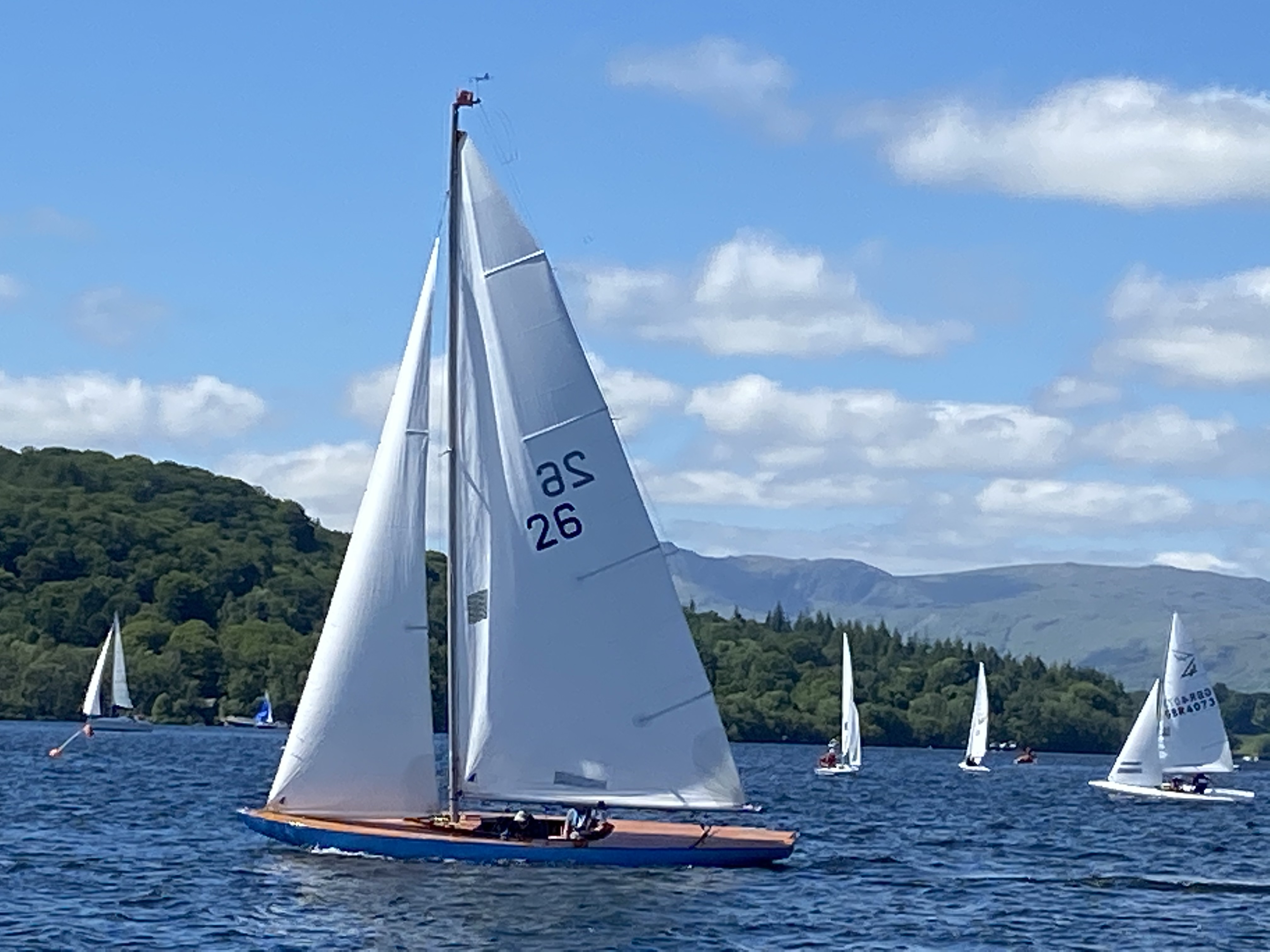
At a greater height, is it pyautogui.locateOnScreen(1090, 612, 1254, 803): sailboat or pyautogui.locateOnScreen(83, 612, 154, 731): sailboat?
pyautogui.locateOnScreen(83, 612, 154, 731): sailboat

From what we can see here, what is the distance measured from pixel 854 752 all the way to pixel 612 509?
278ft

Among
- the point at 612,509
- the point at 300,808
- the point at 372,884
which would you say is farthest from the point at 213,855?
the point at 612,509

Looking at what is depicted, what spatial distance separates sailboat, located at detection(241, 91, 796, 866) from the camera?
141 ft

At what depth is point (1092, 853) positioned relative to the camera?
6003cm

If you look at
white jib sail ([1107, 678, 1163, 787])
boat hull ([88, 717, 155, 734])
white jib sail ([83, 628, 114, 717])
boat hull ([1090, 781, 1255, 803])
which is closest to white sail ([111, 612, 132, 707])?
white jib sail ([83, 628, 114, 717])

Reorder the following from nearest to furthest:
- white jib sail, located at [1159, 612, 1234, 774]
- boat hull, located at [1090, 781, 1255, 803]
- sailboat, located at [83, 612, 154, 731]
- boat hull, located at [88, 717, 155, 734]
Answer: boat hull, located at [1090, 781, 1255, 803] → white jib sail, located at [1159, 612, 1234, 774] → sailboat, located at [83, 612, 154, 731] → boat hull, located at [88, 717, 155, 734]

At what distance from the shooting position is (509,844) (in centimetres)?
4262

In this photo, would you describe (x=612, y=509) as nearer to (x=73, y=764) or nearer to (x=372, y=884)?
(x=372, y=884)

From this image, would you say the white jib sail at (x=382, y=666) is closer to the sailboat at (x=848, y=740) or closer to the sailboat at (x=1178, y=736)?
the sailboat at (x=1178, y=736)

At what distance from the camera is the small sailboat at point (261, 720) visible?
596ft

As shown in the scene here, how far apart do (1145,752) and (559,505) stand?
→ 57.3 meters

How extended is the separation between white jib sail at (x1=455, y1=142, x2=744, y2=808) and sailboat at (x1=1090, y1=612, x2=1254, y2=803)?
53.8 metres

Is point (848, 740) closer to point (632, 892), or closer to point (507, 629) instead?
point (507, 629)

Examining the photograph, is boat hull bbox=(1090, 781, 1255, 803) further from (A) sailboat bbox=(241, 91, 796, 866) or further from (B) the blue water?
(A) sailboat bbox=(241, 91, 796, 866)
